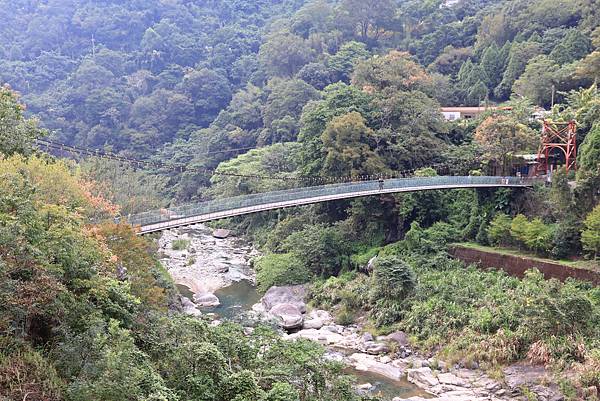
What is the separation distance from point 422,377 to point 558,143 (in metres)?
12.6

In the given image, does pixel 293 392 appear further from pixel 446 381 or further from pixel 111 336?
pixel 446 381

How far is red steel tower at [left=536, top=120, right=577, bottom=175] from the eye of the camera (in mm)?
22734

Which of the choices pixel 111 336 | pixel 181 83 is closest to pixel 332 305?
pixel 111 336

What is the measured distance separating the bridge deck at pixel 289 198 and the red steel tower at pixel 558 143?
1.30 meters

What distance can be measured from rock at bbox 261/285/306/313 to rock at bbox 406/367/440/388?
6.34 meters

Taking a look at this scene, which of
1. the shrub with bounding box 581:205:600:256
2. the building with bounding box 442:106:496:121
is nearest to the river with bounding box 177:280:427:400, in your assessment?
the shrub with bounding box 581:205:600:256

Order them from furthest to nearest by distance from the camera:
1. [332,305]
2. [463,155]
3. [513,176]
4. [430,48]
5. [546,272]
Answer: [430,48] → [463,155] → [513,176] → [332,305] → [546,272]

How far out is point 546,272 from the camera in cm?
1912

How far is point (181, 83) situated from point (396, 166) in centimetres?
3340

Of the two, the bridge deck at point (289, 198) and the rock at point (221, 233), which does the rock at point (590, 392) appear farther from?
the rock at point (221, 233)

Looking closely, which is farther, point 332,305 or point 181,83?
point 181,83

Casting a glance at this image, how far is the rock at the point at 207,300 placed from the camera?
22562 mm

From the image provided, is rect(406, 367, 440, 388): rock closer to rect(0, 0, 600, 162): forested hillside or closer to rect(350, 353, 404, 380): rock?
rect(350, 353, 404, 380): rock

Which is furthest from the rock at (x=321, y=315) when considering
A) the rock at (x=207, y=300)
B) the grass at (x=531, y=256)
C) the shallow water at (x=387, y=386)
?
the grass at (x=531, y=256)
